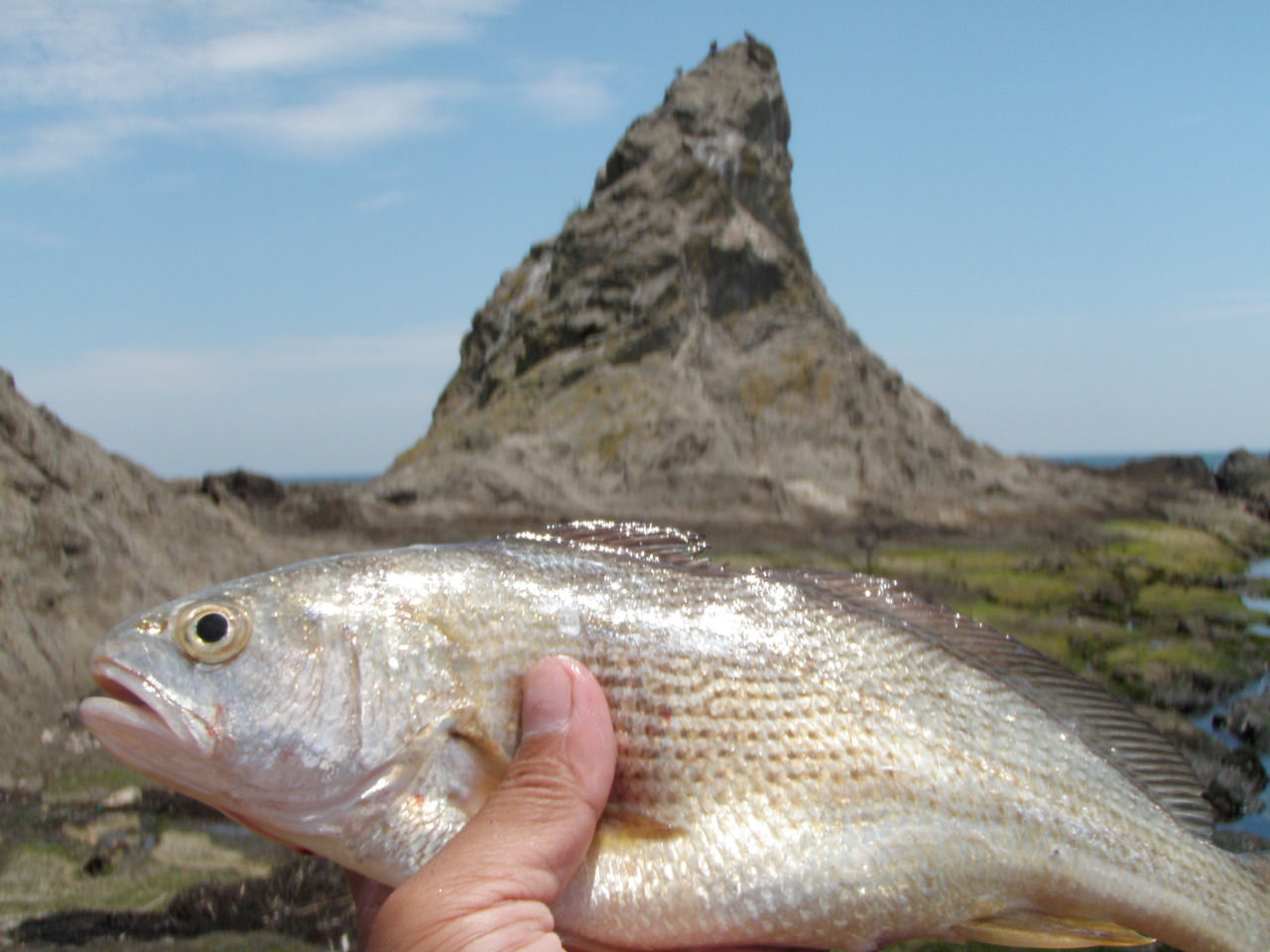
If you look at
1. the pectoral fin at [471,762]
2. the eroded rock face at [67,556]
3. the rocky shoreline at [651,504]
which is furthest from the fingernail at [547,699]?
the eroded rock face at [67,556]

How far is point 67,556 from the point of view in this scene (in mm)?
8508

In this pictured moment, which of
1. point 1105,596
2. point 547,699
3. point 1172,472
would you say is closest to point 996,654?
point 547,699

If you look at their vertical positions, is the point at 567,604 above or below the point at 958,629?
above

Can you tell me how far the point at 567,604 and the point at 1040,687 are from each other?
1.44m

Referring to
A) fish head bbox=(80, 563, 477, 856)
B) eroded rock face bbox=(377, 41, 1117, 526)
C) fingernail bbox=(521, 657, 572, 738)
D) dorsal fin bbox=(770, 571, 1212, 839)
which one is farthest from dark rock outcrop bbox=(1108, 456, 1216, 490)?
fish head bbox=(80, 563, 477, 856)

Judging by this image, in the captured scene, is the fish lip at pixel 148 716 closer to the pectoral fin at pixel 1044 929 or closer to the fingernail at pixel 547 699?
the fingernail at pixel 547 699

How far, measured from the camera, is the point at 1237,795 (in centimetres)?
695

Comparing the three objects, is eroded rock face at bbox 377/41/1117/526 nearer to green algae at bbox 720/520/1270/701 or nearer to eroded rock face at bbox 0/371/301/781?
green algae at bbox 720/520/1270/701

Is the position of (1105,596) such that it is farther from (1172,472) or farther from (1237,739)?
(1172,472)

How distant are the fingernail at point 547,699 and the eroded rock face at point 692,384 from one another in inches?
577

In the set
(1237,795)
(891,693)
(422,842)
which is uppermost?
(891,693)

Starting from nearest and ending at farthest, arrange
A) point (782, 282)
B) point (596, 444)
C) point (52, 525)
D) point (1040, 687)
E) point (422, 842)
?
point (422, 842) < point (1040, 687) < point (52, 525) < point (596, 444) < point (782, 282)

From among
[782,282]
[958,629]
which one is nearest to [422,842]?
[958,629]

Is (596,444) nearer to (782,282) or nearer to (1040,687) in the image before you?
(782,282)
